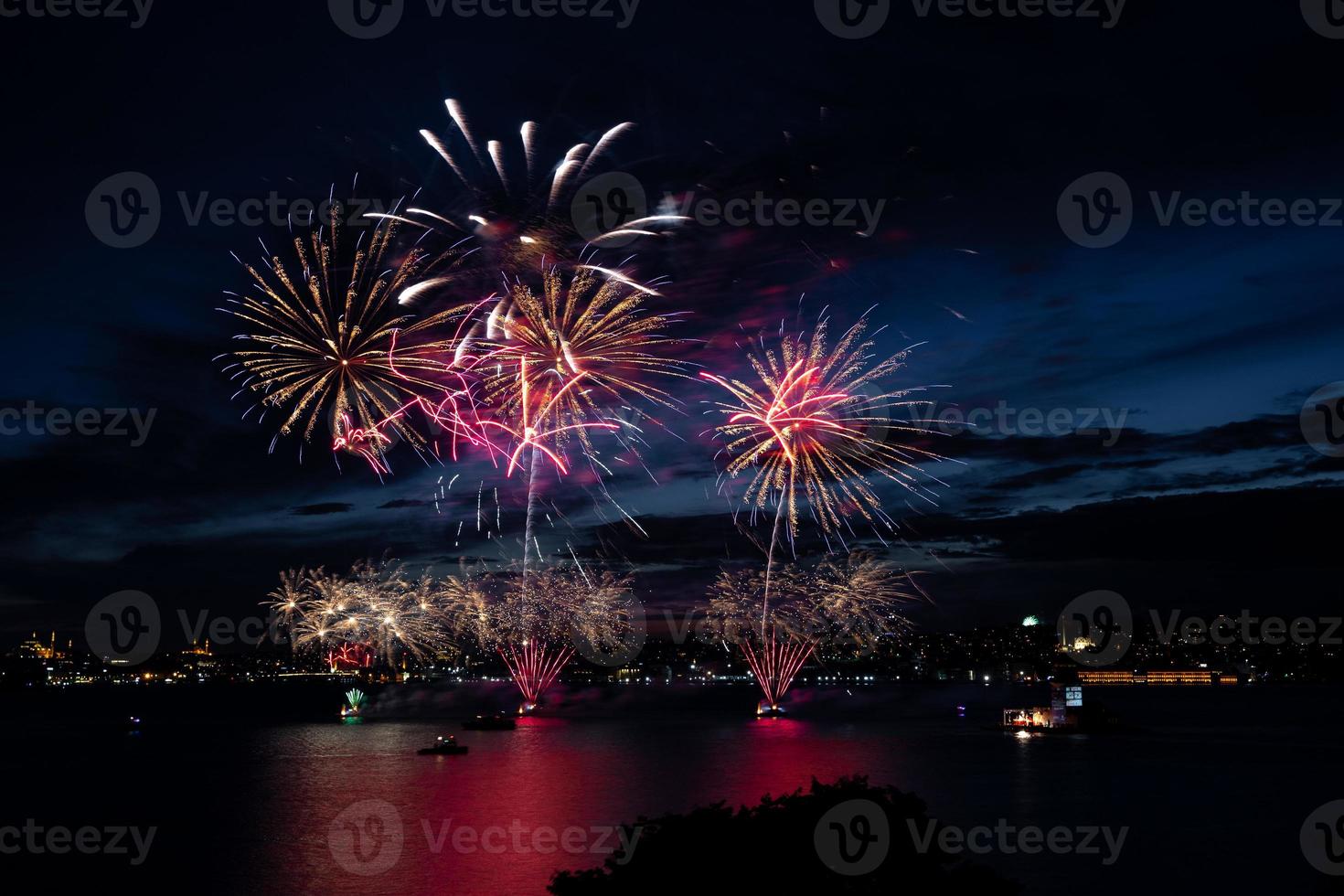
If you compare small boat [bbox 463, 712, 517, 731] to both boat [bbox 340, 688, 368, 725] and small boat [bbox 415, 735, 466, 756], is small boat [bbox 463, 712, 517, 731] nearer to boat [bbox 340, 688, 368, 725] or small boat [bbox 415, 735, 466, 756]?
small boat [bbox 415, 735, 466, 756]

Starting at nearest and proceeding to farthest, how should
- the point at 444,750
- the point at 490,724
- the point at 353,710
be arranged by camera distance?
the point at 444,750
the point at 490,724
the point at 353,710

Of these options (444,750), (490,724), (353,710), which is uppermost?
(353,710)

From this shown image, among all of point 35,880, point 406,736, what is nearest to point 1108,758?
point 406,736

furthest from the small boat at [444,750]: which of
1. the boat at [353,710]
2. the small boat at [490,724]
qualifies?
the boat at [353,710]

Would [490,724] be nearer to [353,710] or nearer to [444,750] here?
[444,750]

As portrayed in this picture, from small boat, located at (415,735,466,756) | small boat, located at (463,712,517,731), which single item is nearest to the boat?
small boat, located at (463,712,517,731)

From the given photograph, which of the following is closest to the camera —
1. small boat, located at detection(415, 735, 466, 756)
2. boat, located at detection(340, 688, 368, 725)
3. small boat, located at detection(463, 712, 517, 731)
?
small boat, located at detection(415, 735, 466, 756)

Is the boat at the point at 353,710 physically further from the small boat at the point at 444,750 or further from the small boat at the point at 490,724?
the small boat at the point at 444,750

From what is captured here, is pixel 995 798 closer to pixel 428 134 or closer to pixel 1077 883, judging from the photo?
pixel 1077 883

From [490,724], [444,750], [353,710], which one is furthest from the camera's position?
[353,710]

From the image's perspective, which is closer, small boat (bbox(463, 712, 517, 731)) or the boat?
small boat (bbox(463, 712, 517, 731))

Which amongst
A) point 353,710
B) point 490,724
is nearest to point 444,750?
point 490,724
